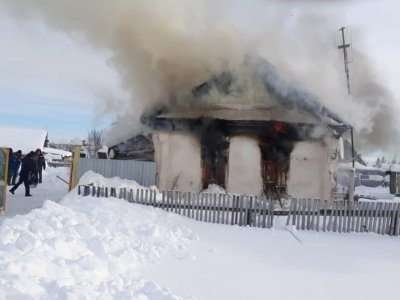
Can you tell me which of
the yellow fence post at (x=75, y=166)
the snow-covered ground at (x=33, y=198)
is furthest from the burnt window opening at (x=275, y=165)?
the snow-covered ground at (x=33, y=198)

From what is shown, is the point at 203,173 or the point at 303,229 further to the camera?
the point at 203,173

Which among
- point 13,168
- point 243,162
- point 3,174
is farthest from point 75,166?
point 243,162

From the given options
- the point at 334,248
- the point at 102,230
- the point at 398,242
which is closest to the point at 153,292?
the point at 102,230

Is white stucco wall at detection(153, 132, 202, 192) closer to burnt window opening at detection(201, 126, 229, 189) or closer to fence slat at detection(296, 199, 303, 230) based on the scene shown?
burnt window opening at detection(201, 126, 229, 189)

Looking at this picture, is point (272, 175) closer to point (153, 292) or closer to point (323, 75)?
point (323, 75)

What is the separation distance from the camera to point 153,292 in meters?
4.73

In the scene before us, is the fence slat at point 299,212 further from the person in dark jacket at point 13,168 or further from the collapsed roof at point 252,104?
the person in dark jacket at point 13,168

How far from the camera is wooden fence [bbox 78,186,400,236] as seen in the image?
10.3 metres

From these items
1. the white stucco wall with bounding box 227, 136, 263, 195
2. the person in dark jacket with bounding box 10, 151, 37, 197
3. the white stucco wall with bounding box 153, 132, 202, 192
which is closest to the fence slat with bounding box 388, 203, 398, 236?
the white stucco wall with bounding box 227, 136, 263, 195

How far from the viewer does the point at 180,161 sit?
1566cm

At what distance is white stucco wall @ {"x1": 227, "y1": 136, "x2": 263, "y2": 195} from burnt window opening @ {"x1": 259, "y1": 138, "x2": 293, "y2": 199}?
292 millimetres

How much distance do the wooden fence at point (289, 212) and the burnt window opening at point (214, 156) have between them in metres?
4.83

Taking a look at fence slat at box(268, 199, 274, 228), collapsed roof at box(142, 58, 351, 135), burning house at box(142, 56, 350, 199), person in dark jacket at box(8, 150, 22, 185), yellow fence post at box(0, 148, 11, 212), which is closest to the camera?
fence slat at box(268, 199, 274, 228)

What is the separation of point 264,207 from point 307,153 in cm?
586
